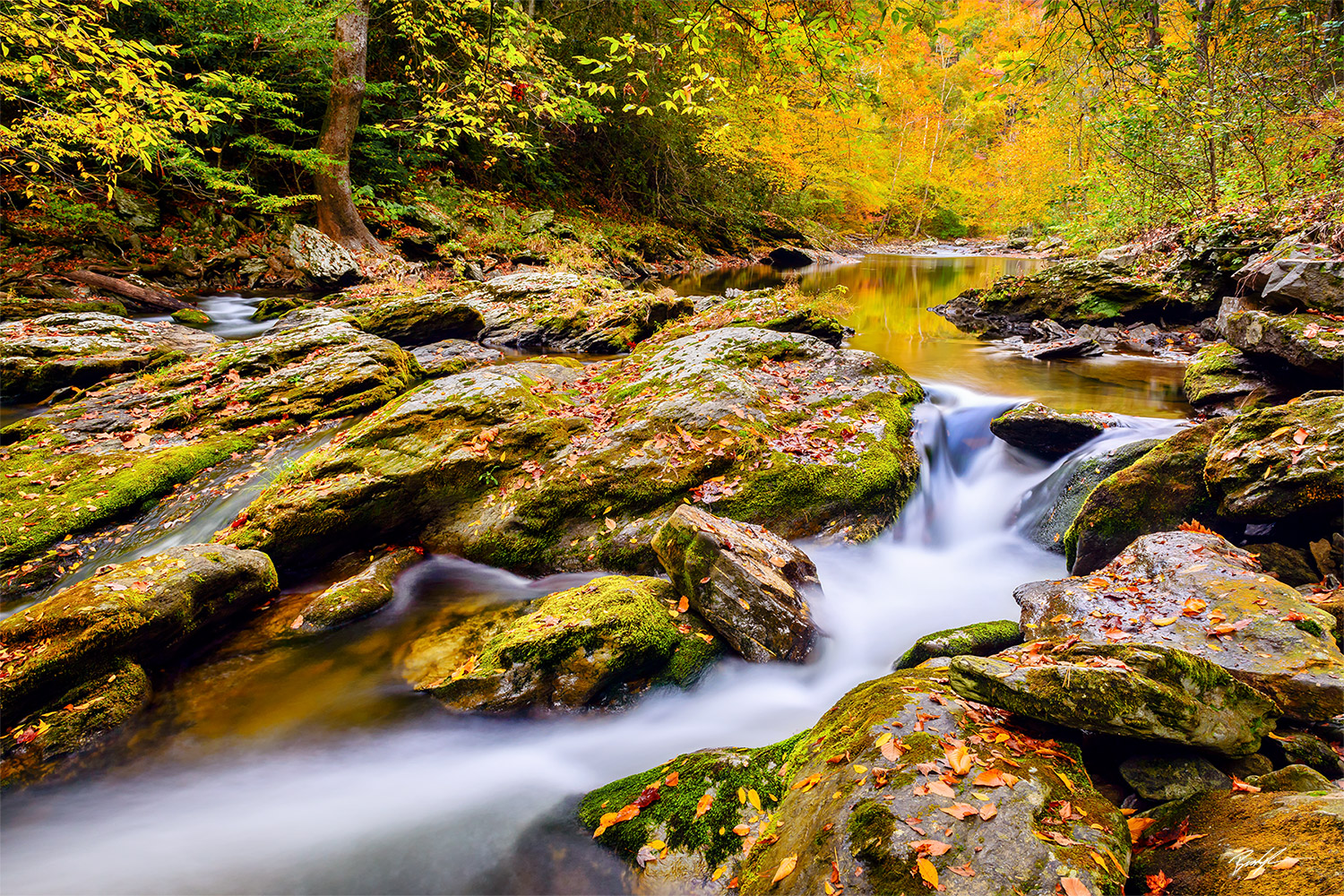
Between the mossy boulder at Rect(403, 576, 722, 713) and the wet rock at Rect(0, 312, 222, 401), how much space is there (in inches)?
296

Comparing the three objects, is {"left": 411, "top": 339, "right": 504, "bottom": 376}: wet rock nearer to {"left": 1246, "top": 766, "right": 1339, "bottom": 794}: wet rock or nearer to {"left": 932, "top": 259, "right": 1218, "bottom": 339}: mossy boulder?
{"left": 1246, "top": 766, "right": 1339, "bottom": 794}: wet rock

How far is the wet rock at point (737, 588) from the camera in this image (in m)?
3.88

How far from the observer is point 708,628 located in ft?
13.2

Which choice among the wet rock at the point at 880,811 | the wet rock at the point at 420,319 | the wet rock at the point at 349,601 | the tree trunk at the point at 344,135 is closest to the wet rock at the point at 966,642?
the wet rock at the point at 880,811

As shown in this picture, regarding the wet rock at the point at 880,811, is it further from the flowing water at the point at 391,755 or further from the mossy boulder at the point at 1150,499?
the mossy boulder at the point at 1150,499

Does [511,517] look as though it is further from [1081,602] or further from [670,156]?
[670,156]

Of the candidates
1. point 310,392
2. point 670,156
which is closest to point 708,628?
point 310,392

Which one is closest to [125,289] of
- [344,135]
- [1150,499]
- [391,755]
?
[344,135]

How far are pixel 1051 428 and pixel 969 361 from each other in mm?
4472

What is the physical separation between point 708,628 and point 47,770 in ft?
12.5

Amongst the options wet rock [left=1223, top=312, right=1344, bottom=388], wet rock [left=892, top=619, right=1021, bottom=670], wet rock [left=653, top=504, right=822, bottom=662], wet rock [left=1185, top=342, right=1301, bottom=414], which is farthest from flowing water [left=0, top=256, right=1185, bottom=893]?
wet rock [left=1185, top=342, right=1301, bottom=414]

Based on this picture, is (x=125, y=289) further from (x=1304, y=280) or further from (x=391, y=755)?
(x=1304, y=280)

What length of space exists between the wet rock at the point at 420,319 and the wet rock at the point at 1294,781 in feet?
36.4

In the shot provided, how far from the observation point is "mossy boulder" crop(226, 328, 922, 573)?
4.98m
